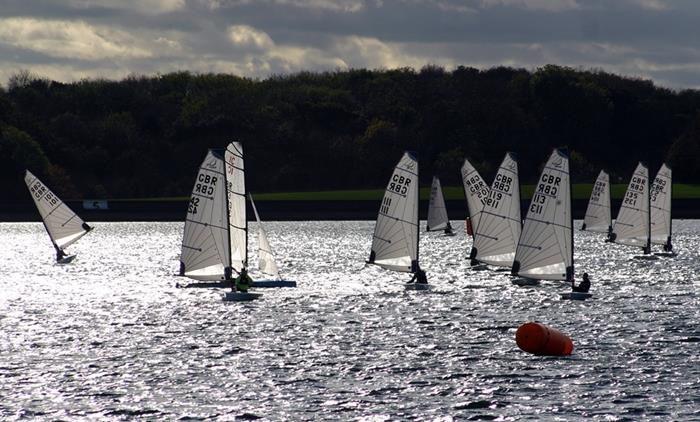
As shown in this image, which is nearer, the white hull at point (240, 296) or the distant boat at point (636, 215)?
the white hull at point (240, 296)

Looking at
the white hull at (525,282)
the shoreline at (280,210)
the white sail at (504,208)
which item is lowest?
the white hull at (525,282)

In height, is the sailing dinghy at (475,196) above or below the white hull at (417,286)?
above

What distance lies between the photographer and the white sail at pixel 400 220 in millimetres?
66188

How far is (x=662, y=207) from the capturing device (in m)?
95.0

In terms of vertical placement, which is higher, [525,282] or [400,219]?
[400,219]

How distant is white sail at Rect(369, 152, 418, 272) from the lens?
217 ft

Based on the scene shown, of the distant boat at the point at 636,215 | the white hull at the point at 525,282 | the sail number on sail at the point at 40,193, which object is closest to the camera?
the white hull at the point at 525,282

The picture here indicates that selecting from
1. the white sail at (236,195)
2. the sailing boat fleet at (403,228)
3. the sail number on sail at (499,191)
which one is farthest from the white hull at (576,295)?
the white sail at (236,195)

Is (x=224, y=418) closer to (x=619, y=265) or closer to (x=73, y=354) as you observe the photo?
(x=73, y=354)

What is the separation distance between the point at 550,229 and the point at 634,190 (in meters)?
31.9

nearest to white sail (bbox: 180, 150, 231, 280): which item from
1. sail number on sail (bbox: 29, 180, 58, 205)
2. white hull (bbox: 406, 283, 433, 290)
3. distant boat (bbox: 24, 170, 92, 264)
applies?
white hull (bbox: 406, 283, 433, 290)

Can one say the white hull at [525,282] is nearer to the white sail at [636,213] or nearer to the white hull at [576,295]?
the white hull at [576,295]

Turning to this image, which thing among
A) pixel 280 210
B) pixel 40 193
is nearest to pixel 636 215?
pixel 40 193

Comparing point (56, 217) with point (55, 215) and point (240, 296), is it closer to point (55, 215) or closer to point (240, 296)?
point (55, 215)
